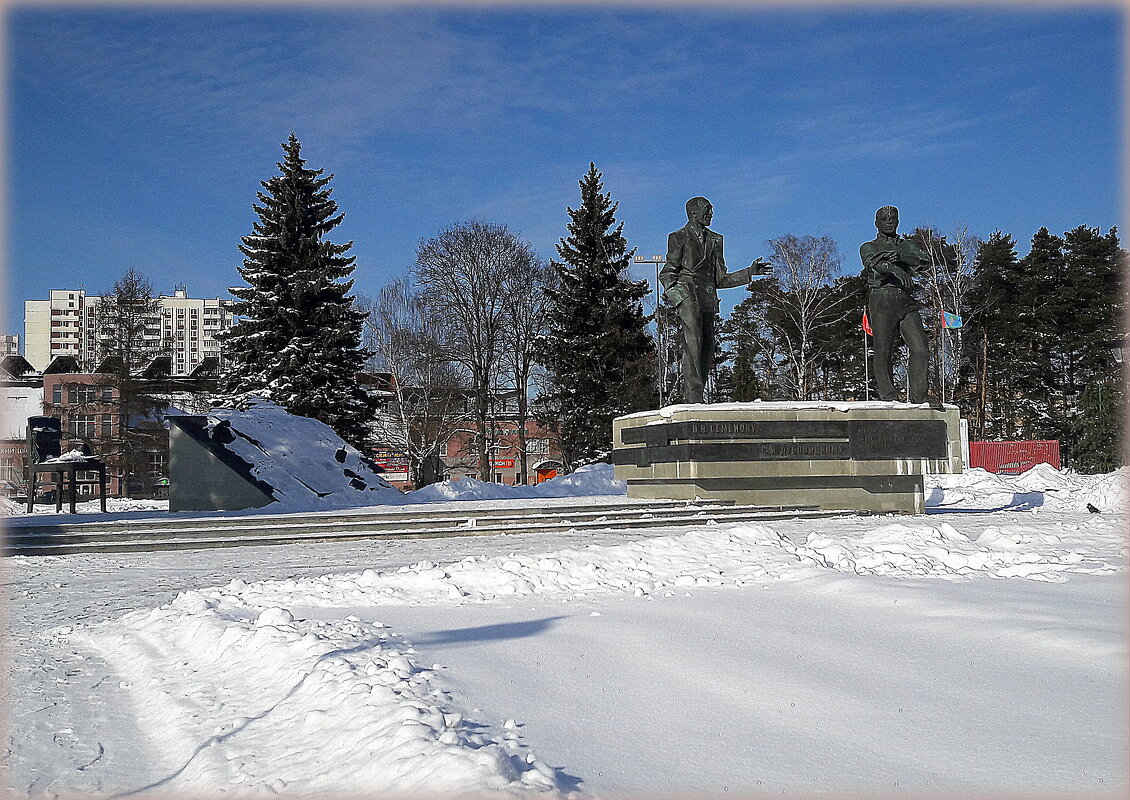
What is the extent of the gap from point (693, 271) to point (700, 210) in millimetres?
960

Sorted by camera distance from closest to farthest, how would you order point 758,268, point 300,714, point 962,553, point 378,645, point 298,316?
point 300,714 → point 378,645 → point 962,553 → point 758,268 → point 298,316

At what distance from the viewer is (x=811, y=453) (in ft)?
45.3

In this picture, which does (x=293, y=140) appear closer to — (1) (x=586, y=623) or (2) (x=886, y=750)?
(1) (x=586, y=623)

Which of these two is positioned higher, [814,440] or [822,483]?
[814,440]

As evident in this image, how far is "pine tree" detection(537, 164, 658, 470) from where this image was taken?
37906 mm

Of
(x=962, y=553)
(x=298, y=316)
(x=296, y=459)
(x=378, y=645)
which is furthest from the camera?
(x=298, y=316)

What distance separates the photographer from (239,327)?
33.4 metres

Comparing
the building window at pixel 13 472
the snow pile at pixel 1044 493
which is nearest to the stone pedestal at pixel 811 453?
the snow pile at pixel 1044 493

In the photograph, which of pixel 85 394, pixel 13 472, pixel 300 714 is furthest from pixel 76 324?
pixel 300 714

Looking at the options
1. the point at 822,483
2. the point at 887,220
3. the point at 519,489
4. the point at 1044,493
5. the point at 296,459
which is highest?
the point at 887,220

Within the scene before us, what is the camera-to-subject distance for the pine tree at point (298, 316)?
31656 mm

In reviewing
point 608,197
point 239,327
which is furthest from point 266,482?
point 608,197

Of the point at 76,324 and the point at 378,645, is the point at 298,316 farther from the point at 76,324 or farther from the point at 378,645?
the point at 76,324

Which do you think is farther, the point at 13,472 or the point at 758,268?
the point at 13,472
